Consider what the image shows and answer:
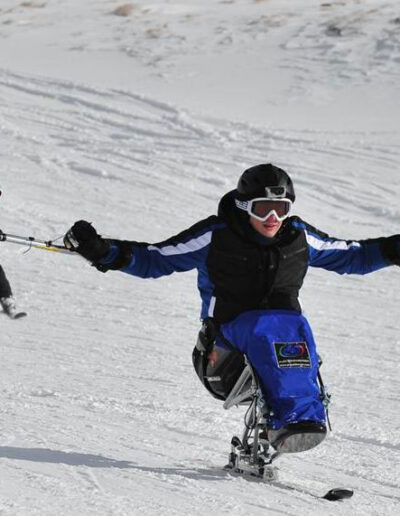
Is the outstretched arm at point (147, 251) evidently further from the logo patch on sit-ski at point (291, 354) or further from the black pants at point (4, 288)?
the black pants at point (4, 288)

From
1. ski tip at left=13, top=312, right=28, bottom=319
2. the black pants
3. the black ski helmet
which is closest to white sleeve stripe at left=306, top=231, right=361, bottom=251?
the black ski helmet

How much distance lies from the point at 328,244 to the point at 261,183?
523 mm

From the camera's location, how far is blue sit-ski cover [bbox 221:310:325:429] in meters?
4.66

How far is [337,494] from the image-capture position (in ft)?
15.4

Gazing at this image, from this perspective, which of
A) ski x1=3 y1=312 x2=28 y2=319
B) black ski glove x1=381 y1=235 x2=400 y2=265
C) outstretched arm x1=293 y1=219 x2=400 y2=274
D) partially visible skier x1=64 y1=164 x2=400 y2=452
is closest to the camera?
partially visible skier x1=64 y1=164 x2=400 y2=452

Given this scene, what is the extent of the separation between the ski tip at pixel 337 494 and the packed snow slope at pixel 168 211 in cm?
6

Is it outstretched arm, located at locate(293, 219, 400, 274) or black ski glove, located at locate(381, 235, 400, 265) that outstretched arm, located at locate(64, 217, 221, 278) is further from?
black ski glove, located at locate(381, 235, 400, 265)

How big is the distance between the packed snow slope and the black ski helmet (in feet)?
4.31

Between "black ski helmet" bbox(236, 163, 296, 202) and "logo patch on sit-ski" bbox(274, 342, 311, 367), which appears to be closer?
"logo patch on sit-ski" bbox(274, 342, 311, 367)

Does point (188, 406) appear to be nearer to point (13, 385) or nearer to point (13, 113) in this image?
point (13, 385)

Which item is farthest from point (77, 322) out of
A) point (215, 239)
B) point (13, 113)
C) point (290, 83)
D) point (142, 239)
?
point (290, 83)

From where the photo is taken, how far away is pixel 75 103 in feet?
61.9

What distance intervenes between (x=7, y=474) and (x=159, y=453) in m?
0.99

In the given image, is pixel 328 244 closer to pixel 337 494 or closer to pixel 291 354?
pixel 291 354
